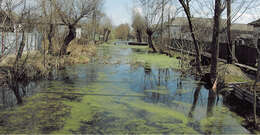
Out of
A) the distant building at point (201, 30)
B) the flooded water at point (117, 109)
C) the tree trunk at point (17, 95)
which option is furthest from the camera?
Answer: the distant building at point (201, 30)

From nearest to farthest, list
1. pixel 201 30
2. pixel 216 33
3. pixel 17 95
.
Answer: pixel 17 95
pixel 216 33
pixel 201 30

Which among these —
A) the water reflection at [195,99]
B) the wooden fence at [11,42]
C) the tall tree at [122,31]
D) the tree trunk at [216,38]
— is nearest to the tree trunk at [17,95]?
the wooden fence at [11,42]

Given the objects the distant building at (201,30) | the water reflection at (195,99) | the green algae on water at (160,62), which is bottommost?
the water reflection at (195,99)

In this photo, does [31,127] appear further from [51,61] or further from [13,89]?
[51,61]

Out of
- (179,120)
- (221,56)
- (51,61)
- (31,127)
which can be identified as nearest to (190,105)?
(179,120)

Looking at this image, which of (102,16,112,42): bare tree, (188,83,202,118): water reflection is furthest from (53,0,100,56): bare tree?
(102,16,112,42): bare tree

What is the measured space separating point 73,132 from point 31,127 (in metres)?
0.79

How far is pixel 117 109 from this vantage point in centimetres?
587

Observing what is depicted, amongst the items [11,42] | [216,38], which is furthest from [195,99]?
[11,42]

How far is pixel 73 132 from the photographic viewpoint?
4.51 metres

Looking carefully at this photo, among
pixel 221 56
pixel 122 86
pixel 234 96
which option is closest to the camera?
pixel 234 96

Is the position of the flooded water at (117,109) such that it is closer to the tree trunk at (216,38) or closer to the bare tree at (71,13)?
the tree trunk at (216,38)

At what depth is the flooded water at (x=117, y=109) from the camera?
4.75 metres

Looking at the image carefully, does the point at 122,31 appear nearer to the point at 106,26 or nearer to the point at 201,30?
the point at 106,26
